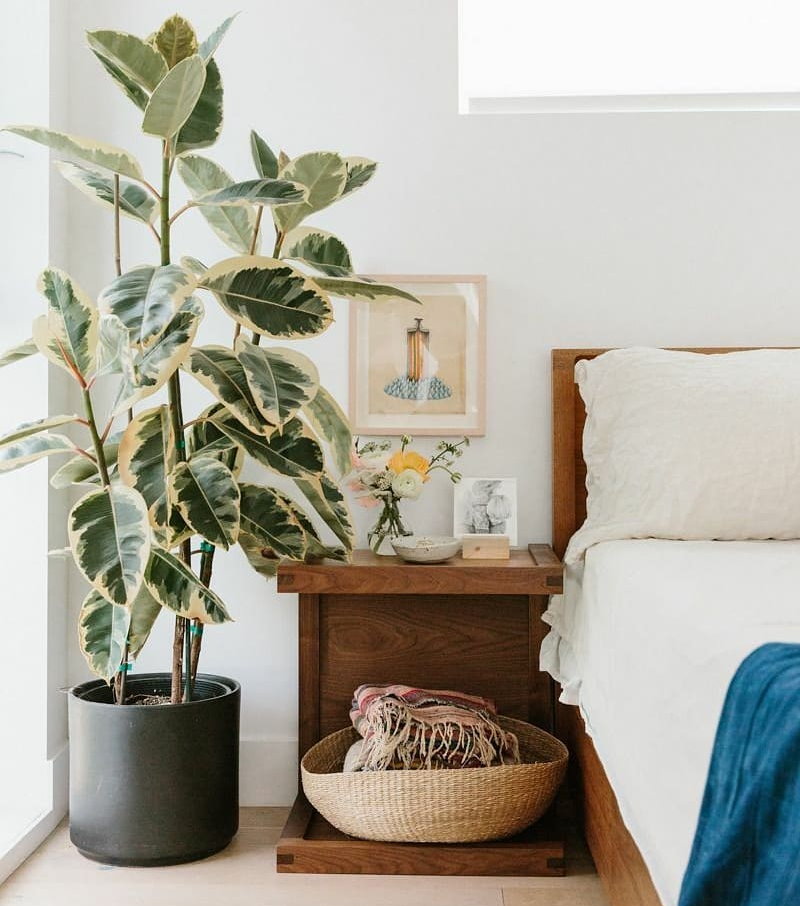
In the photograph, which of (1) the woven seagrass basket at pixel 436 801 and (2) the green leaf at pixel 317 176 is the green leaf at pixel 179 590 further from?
→ (2) the green leaf at pixel 317 176

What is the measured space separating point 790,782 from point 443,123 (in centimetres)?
186

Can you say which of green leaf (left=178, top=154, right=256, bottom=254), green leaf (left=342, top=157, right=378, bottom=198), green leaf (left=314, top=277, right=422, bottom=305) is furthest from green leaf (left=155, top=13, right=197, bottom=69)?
green leaf (left=314, top=277, right=422, bottom=305)

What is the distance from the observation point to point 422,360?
2.24m

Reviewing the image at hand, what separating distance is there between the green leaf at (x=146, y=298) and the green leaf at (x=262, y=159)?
0.37 metres

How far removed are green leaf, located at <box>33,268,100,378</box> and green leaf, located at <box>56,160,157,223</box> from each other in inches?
7.1

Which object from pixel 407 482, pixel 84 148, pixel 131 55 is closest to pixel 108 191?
pixel 84 148

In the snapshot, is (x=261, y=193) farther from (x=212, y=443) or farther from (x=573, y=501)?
(x=573, y=501)

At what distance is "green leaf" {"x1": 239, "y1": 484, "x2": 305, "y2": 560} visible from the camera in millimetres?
1810

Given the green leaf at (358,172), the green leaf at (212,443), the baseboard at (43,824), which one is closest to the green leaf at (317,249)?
the green leaf at (358,172)

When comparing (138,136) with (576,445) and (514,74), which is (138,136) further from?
(576,445)

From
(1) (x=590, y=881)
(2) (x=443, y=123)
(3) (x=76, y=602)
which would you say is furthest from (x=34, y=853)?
(2) (x=443, y=123)

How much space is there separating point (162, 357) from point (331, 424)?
0.45 m

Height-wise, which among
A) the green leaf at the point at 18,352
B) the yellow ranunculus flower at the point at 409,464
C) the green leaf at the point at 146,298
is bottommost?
the yellow ranunculus flower at the point at 409,464

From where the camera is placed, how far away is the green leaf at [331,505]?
185cm
